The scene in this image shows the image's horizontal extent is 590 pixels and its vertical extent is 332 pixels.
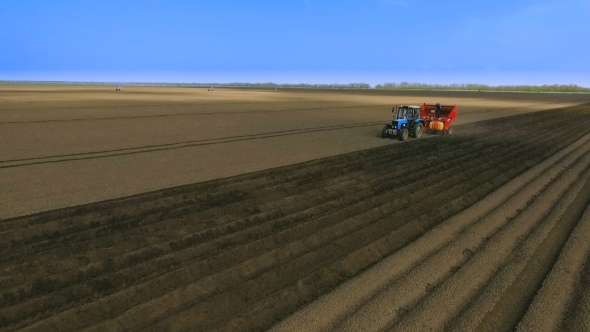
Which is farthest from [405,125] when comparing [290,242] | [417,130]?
[290,242]

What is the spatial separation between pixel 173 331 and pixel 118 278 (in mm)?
1563

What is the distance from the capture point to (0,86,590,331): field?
4.75 meters

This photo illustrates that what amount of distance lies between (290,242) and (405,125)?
1395 cm

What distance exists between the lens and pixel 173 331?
4.36m

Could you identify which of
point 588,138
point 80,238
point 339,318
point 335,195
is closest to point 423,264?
point 339,318

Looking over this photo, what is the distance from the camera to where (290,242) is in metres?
6.66

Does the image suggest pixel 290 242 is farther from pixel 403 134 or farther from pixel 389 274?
pixel 403 134

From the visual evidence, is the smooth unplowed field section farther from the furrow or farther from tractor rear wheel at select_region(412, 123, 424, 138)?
the furrow

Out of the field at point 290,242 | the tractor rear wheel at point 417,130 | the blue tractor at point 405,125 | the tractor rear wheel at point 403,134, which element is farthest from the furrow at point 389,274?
the tractor rear wheel at point 417,130

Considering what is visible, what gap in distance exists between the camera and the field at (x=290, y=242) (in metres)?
4.75

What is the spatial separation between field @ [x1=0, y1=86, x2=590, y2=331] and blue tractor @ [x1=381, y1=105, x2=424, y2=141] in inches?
188

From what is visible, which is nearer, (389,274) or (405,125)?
(389,274)

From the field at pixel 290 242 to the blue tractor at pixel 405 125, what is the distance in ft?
15.7

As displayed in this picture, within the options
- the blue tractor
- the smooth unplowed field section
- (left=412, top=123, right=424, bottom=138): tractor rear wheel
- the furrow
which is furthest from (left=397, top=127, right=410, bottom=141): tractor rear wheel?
the furrow
